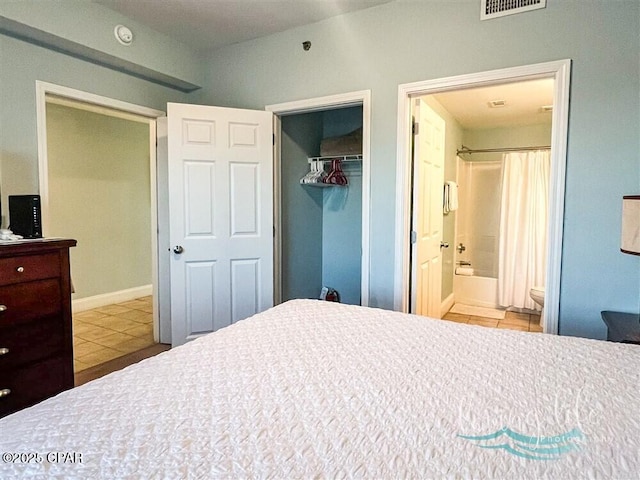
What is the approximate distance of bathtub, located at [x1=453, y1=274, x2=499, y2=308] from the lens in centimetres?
492

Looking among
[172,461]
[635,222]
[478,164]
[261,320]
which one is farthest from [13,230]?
[478,164]

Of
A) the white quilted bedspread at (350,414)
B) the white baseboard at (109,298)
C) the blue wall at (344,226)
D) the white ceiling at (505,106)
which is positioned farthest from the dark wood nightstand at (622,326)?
the white baseboard at (109,298)

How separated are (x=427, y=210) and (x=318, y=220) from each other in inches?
50.7

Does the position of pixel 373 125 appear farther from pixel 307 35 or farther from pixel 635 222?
pixel 635 222

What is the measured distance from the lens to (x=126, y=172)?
5.21m

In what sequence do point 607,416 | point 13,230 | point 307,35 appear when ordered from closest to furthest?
point 607,416
point 13,230
point 307,35

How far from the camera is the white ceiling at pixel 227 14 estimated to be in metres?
2.66

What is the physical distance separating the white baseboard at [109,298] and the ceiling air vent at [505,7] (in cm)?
468

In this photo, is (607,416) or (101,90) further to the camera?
(101,90)

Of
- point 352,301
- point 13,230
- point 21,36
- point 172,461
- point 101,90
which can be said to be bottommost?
point 352,301

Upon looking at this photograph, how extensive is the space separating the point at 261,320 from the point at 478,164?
4.65 meters

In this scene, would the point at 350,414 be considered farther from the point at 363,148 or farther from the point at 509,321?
the point at 509,321

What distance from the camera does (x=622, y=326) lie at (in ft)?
6.19

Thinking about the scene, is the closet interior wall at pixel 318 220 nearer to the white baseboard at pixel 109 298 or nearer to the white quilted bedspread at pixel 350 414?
the white quilted bedspread at pixel 350 414
